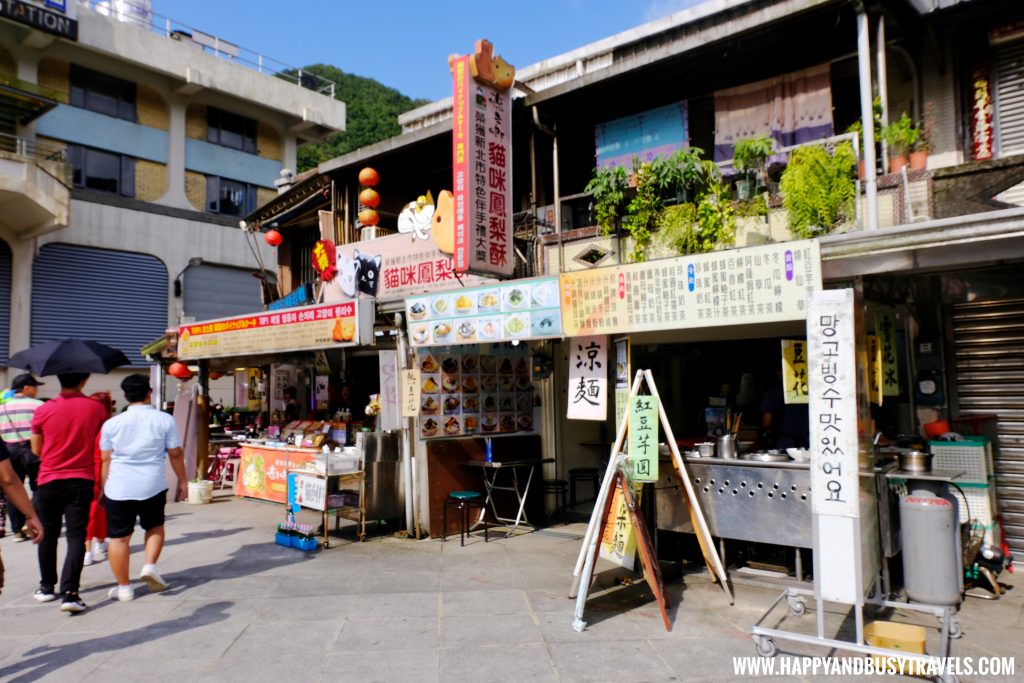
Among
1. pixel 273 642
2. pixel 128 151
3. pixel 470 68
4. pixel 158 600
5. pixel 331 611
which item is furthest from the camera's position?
pixel 128 151

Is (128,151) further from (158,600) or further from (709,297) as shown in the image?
(709,297)

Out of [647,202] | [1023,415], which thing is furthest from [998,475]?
[647,202]

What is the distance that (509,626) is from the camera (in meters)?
5.56

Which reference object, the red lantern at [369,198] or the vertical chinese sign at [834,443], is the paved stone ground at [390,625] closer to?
the vertical chinese sign at [834,443]

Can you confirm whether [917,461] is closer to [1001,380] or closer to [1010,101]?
[1001,380]

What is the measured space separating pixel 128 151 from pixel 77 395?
20.2 meters

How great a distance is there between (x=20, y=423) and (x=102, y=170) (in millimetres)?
17014

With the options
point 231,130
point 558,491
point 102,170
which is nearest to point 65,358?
point 558,491

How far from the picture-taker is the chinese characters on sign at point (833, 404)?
15.3 feet

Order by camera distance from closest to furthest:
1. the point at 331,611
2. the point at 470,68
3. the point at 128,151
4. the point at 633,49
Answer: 1. the point at 331,611
2. the point at 470,68
3. the point at 633,49
4. the point at 128,151

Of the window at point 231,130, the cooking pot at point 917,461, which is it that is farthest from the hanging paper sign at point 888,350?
the window at point 231,130

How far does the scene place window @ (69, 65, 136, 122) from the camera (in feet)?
72.9

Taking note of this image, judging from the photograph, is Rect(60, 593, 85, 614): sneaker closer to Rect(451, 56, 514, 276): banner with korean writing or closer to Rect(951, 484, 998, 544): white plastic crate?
Rect(451, 56, 514, 276): banner with korean writing

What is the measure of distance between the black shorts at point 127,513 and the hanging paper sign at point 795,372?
607 cm
